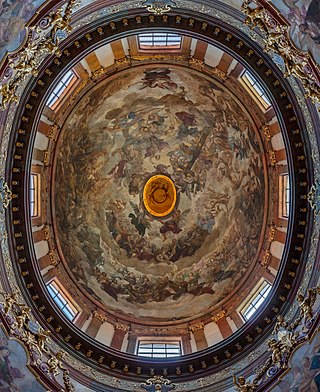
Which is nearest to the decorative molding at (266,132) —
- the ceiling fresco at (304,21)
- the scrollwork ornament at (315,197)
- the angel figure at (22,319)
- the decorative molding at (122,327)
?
the scrollwork ornament at (315,197)

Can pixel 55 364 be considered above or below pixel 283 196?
below

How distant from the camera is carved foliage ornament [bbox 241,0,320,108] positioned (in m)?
16.5

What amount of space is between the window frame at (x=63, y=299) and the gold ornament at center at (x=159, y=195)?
734 cm

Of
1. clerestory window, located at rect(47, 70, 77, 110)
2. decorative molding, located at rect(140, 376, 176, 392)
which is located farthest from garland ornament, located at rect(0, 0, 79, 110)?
decorative molding, located at rect(140, 376, 176, 392)

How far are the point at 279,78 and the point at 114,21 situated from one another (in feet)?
20.2

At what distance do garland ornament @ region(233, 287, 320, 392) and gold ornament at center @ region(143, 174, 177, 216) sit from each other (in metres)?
11.6

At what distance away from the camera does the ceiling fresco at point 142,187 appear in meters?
26.3

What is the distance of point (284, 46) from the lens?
1716 centimetres

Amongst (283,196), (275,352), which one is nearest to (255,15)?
(283,196)

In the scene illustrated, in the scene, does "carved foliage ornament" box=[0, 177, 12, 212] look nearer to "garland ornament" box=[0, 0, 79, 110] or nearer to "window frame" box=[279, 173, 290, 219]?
"garland ornament" box=[0, 0, 79, 110]

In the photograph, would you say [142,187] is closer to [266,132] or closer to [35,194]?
[35,194]

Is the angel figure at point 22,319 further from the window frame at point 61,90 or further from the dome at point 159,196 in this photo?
the window frame at point 61,90

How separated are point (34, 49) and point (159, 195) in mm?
14443

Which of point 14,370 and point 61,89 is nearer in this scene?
point 14,370
